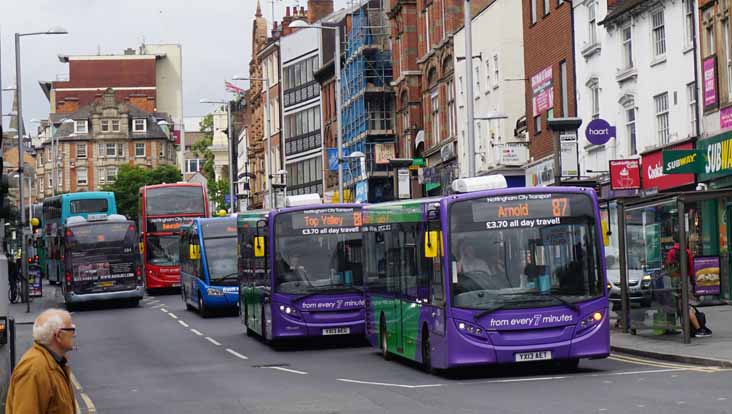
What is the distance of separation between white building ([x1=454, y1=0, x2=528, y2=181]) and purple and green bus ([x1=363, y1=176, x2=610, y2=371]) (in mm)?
33075

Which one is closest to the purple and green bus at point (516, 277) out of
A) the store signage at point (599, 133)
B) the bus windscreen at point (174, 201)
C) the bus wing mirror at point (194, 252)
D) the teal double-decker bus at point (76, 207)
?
the store signage at point (599, 133)

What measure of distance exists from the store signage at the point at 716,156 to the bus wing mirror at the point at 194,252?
50.7ft

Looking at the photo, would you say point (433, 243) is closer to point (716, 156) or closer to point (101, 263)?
point (716, 156)

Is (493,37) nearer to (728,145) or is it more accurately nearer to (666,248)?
(728,145)

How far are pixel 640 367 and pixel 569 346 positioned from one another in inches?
52.9

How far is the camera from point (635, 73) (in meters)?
41.2

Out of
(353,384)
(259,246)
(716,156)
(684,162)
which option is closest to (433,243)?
(353,384)

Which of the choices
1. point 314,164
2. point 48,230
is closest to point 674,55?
point 48,230

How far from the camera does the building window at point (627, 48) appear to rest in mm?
42188

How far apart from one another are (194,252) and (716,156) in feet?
55.6

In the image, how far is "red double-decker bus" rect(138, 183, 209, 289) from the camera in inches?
2324

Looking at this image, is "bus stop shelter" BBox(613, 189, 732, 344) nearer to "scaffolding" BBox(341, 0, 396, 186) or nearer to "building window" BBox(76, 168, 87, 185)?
"scaffolding" BBox(341, 0, 396, 186)

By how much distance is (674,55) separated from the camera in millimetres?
38375

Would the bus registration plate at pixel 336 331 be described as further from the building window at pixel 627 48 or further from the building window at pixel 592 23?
the building window at pixel 592 23
